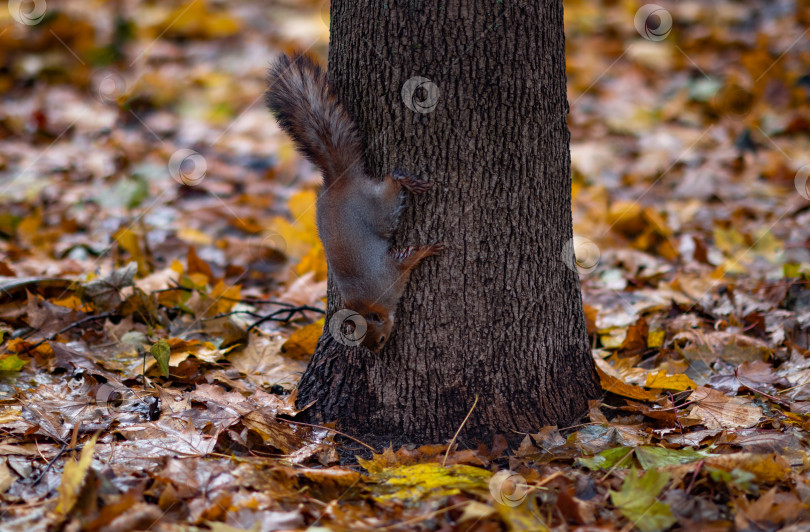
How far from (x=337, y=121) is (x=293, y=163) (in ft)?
12.1

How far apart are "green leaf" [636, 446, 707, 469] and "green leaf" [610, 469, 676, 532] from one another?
0.66 feet

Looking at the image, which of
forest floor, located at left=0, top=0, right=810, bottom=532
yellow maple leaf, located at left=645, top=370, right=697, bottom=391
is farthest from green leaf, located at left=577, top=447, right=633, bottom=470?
yellow maple leaf, located at left=645, top=370, right=697, bottom=391

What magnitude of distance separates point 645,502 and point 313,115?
1.73 meters

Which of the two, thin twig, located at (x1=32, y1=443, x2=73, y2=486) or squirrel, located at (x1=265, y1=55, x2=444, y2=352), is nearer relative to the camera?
thin twig, located at (x1=32, y1=443, x2=73, y2=486)

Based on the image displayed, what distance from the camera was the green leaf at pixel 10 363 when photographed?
2783 mm

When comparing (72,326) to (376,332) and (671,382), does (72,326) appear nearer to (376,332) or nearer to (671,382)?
(376,332)

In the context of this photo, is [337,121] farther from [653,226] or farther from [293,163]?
[293,163]

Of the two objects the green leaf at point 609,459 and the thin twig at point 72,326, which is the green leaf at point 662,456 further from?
the thin twig at point 72,326

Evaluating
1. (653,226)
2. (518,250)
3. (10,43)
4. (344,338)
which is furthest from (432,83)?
(10,43)

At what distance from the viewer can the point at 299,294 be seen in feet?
12.7

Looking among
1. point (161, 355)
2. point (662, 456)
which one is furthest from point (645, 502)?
point (161, 355)

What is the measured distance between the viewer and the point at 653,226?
4.60 m

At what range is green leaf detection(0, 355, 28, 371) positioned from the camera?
278 centimetres

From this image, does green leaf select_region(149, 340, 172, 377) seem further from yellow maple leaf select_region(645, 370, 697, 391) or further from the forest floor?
yellow maple leaf select_region(645, 370, 697, 391)
